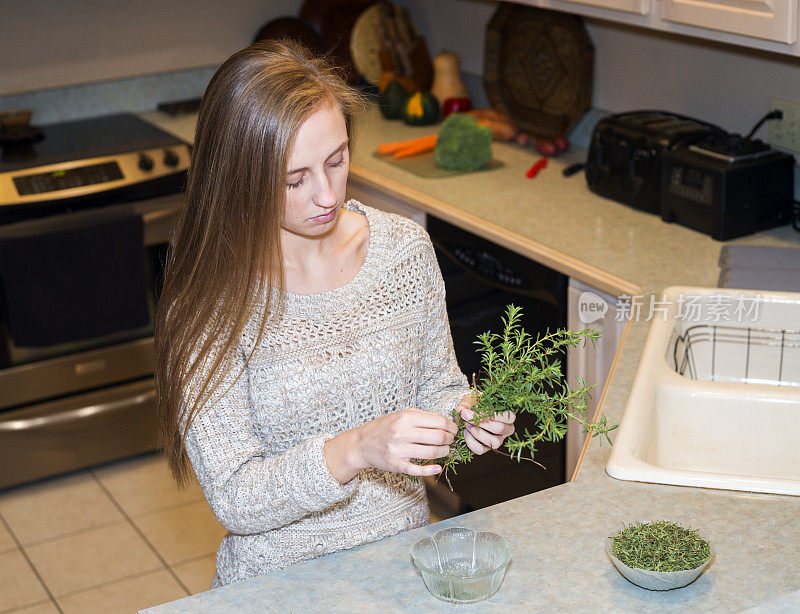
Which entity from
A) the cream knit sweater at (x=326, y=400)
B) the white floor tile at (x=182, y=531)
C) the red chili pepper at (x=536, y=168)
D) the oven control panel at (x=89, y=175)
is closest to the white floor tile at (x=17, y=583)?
the white floor tile at (x=182, y=531)

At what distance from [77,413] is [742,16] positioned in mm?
2274

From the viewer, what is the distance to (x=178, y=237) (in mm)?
1387

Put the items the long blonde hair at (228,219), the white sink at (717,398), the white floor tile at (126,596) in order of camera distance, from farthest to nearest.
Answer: the white floor tile at (126,596) → the white sink at (717,398) → the long blonde hair at (228,219)

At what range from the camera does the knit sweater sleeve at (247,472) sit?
128 centimetres

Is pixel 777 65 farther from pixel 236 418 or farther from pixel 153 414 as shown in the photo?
pixel 153 414

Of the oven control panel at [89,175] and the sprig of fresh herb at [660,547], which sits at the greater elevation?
the oven control panel at [89,175]

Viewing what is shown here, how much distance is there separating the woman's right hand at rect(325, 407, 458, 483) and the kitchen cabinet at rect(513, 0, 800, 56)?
4.10ft

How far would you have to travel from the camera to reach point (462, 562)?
4.14ft

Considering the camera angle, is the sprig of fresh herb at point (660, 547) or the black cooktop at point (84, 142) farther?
the black cooktop at point (84, 142)

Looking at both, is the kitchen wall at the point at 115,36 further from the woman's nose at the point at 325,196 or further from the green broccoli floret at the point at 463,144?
the woman's nose at the point at 325,196

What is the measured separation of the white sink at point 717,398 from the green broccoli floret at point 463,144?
1.09 meters

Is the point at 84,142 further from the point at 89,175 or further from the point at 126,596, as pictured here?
the point at 126,596

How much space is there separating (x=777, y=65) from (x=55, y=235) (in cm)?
208

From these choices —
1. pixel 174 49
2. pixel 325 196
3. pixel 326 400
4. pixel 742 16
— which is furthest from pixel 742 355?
pixel 174 49
